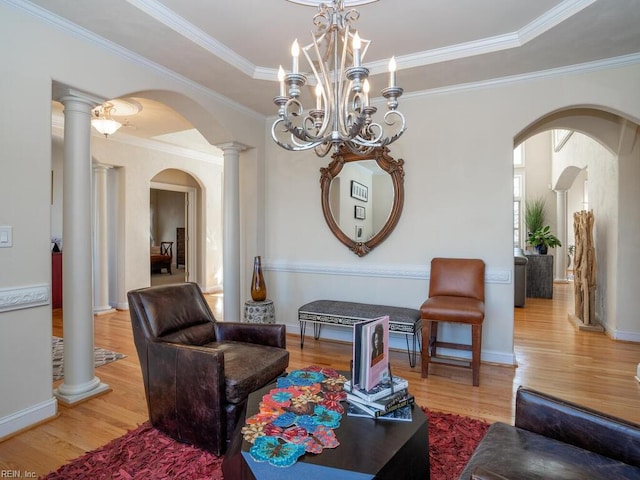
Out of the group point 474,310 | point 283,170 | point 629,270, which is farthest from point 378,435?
point 629,270

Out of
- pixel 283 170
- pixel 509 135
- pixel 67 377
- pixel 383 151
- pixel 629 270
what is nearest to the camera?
pixel 67 377

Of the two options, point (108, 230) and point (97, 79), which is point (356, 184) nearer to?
point (97, 79)

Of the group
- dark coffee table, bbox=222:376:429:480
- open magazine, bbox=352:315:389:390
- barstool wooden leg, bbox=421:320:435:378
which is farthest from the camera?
barstool wooden leg, bbox=421:320:435:378

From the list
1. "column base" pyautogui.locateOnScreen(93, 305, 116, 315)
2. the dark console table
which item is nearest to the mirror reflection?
"column base" pyautogui.locateOnScreen(93, 305, 116, 315)

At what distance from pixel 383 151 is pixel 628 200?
2.96m

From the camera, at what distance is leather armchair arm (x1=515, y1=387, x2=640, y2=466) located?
1367mm

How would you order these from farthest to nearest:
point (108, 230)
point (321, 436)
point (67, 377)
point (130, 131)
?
point (108, 230)
point (130, 131)
point (67, 377)
point (321, 436)

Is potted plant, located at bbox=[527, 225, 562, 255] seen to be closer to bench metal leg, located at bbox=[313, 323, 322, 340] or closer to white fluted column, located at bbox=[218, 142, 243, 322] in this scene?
bench metal leg, located at bbox=[313, 323, 322, 340]

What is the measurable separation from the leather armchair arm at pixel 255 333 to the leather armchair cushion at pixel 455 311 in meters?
1.27

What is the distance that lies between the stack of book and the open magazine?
4cm

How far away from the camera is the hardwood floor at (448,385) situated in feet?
7.32

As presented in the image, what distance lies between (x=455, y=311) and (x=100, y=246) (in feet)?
17.3

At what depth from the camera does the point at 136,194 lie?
19.7ft

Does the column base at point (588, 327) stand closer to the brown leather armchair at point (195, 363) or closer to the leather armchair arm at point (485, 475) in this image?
the brown leather armchair at point (195, 363)
